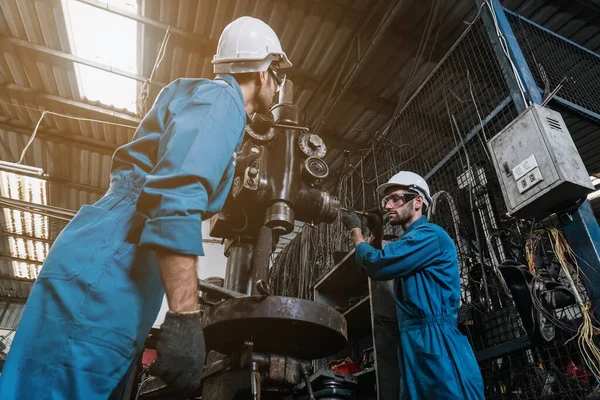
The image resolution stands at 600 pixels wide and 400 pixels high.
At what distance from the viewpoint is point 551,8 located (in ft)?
14.2

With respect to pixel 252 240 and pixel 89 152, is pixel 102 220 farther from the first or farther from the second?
pixel 89 152

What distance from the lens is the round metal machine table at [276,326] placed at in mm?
1450

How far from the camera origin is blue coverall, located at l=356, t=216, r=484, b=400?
166 cm

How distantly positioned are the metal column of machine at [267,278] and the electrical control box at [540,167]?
1.01 meters

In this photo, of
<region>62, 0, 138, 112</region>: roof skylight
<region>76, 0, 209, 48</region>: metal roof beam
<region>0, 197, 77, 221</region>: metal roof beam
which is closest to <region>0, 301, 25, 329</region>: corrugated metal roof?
<region>0, 197, 77, 221</region>: metal roof beam

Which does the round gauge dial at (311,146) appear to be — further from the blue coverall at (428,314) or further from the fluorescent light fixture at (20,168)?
the fluorescent light fixture at (20,168)

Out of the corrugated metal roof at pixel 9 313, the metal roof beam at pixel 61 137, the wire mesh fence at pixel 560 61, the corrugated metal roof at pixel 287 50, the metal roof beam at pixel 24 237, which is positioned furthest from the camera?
the corrugated metal roof at pixel 9 313

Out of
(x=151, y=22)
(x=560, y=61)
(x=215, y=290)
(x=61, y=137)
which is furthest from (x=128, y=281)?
(x=61, y=137)

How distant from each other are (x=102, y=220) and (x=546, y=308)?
198 centimetres

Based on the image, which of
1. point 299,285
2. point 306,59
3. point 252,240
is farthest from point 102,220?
point 306,59

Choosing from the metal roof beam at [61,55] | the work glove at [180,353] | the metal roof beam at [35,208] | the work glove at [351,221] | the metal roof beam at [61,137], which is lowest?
the work glove at [180,353]

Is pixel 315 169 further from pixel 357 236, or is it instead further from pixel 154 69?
pixel 154 69

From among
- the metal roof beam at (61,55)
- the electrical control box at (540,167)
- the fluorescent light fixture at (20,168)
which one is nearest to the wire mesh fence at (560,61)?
the electrical control box at (540,167)

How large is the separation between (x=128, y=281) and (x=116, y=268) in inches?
1.7
